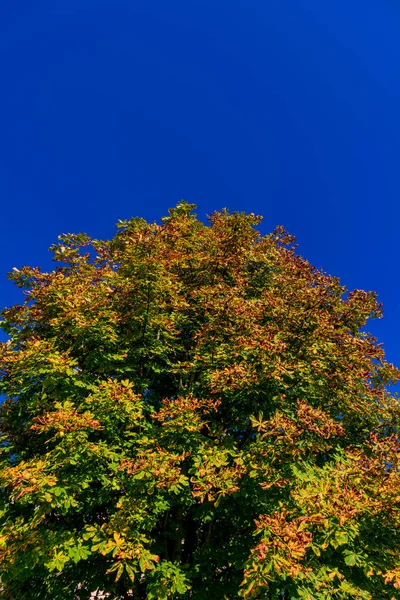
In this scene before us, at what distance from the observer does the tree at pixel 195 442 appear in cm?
593

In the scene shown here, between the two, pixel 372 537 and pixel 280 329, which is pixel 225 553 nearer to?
pixel 372 537

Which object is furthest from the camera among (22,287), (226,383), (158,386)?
(158,386)

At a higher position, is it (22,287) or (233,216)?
(233,216)

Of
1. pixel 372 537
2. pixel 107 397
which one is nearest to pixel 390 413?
pixel 372 537

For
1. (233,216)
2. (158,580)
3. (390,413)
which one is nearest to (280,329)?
(390,413)

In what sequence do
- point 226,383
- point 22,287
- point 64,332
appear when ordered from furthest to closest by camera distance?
point 22,287, point 64,332, point 226,383

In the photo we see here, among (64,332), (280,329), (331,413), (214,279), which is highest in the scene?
(214,279)

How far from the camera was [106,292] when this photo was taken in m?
8.60

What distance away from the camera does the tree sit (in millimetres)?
5930

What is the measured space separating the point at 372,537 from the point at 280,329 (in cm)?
475

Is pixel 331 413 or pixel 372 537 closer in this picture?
pixel 372 537

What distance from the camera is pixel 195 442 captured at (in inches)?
286

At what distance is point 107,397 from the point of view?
7.02 m

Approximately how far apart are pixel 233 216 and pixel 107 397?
26.2ft
